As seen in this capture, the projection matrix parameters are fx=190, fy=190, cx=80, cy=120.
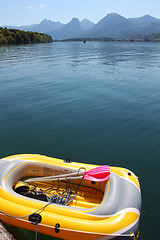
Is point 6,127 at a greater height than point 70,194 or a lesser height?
greater

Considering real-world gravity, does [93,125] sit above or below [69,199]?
above

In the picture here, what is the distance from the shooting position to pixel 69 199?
5.71m

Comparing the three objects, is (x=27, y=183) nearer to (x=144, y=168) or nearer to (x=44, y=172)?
(x=44, y=172)

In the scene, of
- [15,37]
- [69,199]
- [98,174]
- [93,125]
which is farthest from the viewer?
[15,37]

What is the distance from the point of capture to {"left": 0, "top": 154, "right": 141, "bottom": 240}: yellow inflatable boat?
14.0 ft

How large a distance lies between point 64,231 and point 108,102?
10560 mm

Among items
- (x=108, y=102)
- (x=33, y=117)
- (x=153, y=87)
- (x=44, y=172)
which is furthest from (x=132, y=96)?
(x=44, y=172)

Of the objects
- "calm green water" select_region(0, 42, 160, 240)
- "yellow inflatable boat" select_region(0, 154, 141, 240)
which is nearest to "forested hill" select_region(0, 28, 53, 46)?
"calm green water" select_region(0, 42, 160, 240)

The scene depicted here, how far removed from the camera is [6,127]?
1016 centimetres

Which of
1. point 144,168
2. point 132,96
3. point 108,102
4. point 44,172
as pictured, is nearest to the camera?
point 44,172

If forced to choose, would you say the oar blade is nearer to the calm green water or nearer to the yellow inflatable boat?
the yellow inflatable boat

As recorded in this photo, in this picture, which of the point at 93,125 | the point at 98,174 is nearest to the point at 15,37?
the point at 93,125

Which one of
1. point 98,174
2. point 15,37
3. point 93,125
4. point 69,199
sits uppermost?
point 15,37

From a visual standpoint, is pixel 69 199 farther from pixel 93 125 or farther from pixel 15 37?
pixel 15 37
